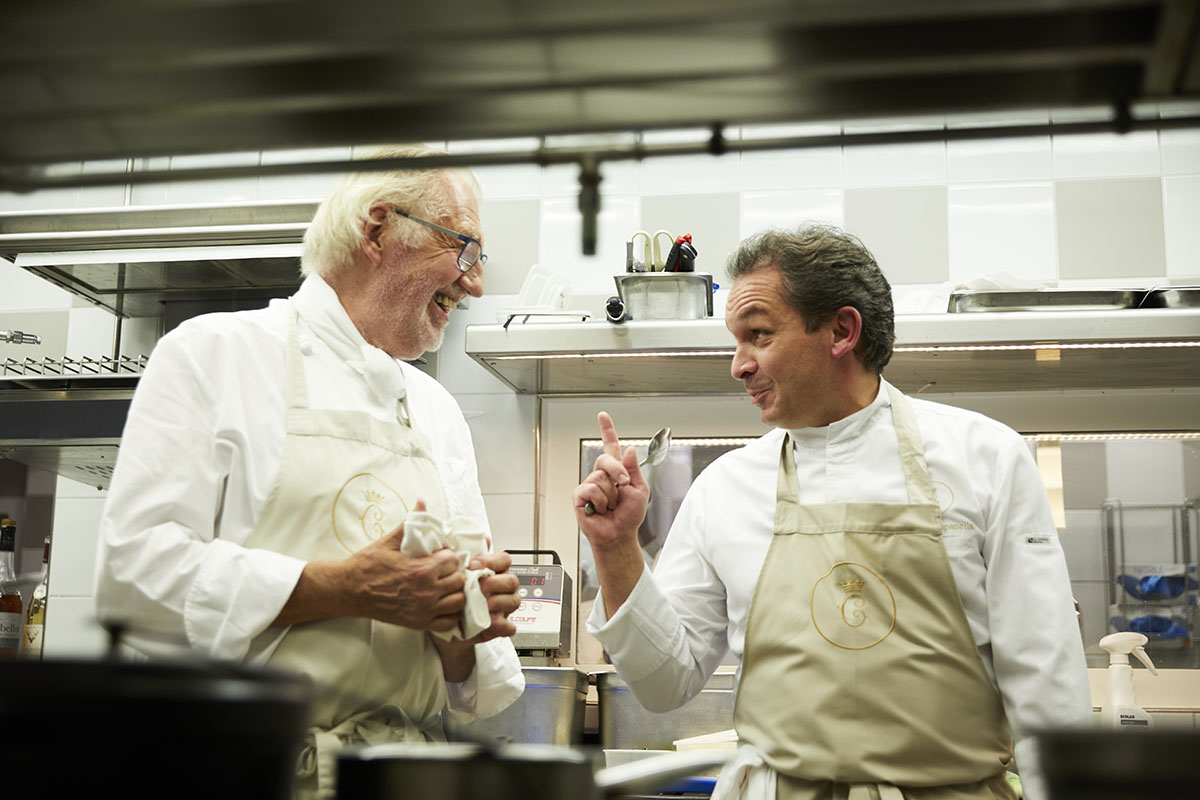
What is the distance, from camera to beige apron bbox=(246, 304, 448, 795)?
1.38 meters

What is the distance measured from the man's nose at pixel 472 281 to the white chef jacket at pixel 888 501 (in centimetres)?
51

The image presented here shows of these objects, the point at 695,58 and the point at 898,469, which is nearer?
the point at 695,58

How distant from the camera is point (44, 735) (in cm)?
50

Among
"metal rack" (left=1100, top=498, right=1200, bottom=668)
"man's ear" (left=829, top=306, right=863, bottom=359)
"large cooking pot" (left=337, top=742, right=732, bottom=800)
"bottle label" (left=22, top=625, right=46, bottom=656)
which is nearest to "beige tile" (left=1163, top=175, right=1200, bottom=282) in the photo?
"metal rack" (left=1100, top=498, right=1200, bottom=668)

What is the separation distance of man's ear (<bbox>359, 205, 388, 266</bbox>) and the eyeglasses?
3 cm

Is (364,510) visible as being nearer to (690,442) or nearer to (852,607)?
(852,607)

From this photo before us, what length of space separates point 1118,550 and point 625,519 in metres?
2.15

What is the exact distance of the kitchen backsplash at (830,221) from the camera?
11.2ft

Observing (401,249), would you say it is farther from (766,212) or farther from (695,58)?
(766,212)

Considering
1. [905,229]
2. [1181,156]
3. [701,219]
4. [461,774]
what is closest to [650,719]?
[701,219]

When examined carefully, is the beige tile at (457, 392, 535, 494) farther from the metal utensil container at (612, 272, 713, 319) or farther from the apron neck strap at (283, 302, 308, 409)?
the apron neck strap at (283, 302, 308, 409)

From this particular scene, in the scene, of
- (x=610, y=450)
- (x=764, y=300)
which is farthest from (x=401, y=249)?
(x=764, y=300)

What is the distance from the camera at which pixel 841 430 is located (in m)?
1.88

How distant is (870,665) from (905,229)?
84.2 inches
